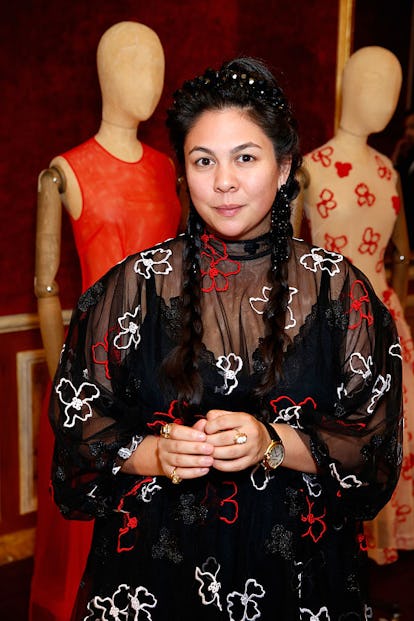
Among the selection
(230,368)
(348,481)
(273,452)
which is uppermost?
(230,368)

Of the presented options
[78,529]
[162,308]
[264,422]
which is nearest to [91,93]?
[78,529]

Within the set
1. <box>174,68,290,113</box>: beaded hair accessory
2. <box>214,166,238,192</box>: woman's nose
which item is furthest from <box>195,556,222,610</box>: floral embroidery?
<box>174,68,290,113</box>: beaded hair accessory

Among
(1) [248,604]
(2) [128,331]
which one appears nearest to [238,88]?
(2) [128,331]

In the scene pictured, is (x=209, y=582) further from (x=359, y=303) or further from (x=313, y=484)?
(x=359, y=303)

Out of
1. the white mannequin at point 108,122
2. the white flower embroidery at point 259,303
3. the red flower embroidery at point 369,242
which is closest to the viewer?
the white flower embroidery at point 259,303

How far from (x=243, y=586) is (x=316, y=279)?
0.64 m

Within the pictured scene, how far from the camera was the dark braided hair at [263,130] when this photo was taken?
66.5 inches

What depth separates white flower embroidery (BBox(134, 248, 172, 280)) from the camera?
1767 millimetres

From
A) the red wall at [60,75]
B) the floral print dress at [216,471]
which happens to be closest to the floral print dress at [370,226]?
the red wall at [60,75]

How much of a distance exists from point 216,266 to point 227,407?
309 millimetres

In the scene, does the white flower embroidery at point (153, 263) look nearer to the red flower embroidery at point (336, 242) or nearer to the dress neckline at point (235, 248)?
the dress neckline at point (235, 248)

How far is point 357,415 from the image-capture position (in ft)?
5.70

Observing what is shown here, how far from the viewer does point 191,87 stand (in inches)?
69.3

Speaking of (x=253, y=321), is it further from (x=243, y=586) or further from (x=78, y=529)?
(x=78, y=529)
